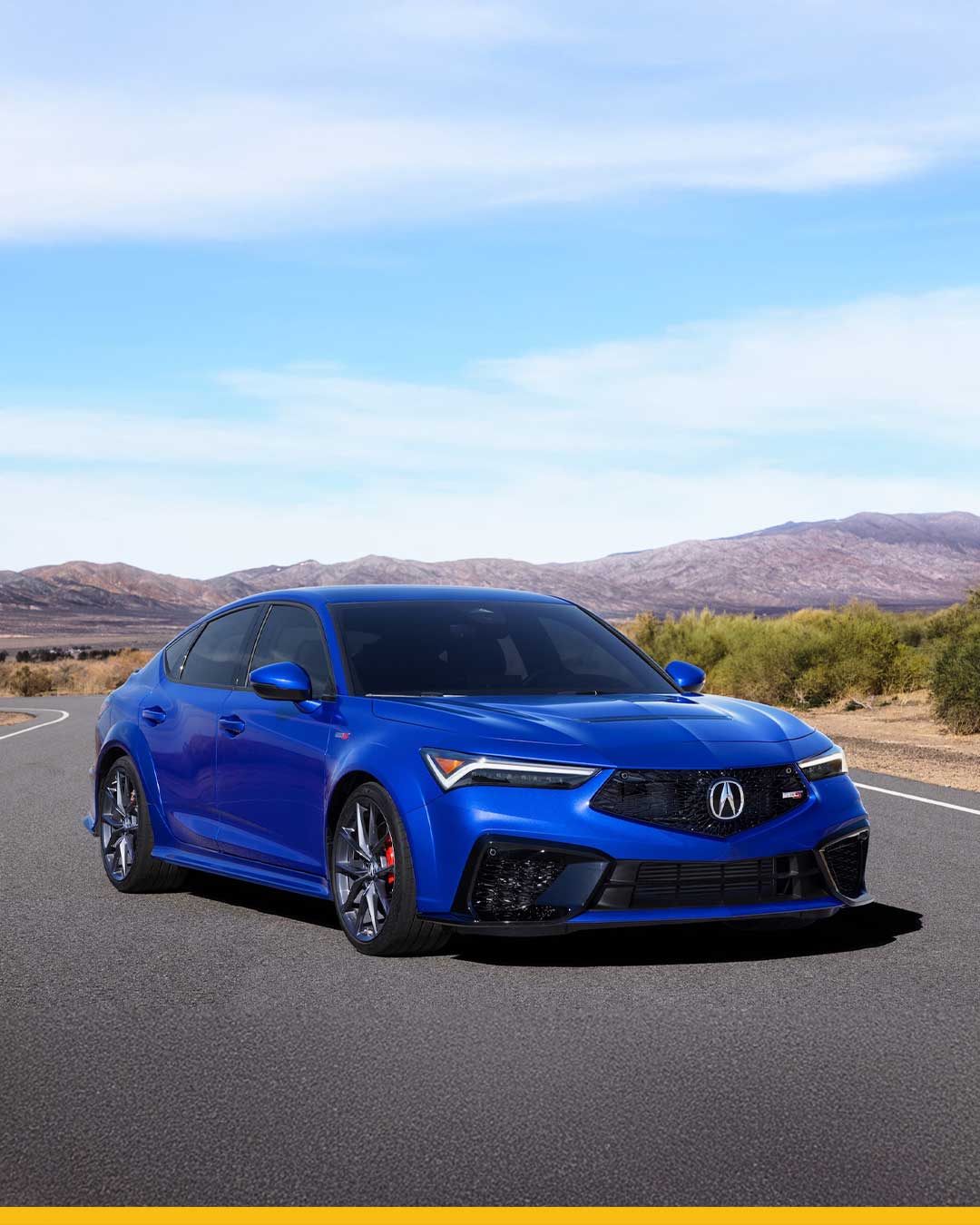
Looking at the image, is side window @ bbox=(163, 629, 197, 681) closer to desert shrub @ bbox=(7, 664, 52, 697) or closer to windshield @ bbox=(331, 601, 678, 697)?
windshield @ bbox=(331, 601, 678, 697)

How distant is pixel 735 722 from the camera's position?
7031 millimetres

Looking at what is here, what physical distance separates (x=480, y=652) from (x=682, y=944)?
1.76 metres

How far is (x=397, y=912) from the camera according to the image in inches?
265

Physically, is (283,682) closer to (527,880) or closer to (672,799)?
(527,880)

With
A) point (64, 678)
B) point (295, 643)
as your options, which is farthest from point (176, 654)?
point (64, 678)

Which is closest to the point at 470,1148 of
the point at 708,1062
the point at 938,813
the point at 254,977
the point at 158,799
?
the point at 708,1062

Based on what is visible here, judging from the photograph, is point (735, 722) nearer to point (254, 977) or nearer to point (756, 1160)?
point (254, 977)

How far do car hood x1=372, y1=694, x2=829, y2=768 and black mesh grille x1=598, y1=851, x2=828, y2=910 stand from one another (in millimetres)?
404

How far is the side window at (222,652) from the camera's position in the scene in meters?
8.55

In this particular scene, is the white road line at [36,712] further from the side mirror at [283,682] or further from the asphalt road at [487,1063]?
the asphalt road at [487,1063]

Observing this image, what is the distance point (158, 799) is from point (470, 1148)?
4670 millimetres

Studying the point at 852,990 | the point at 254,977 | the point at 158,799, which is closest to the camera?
the point at 852,990

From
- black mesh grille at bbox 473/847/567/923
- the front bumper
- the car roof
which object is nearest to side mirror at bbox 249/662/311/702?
the car roof

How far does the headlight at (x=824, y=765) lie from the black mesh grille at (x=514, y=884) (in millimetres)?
1210
